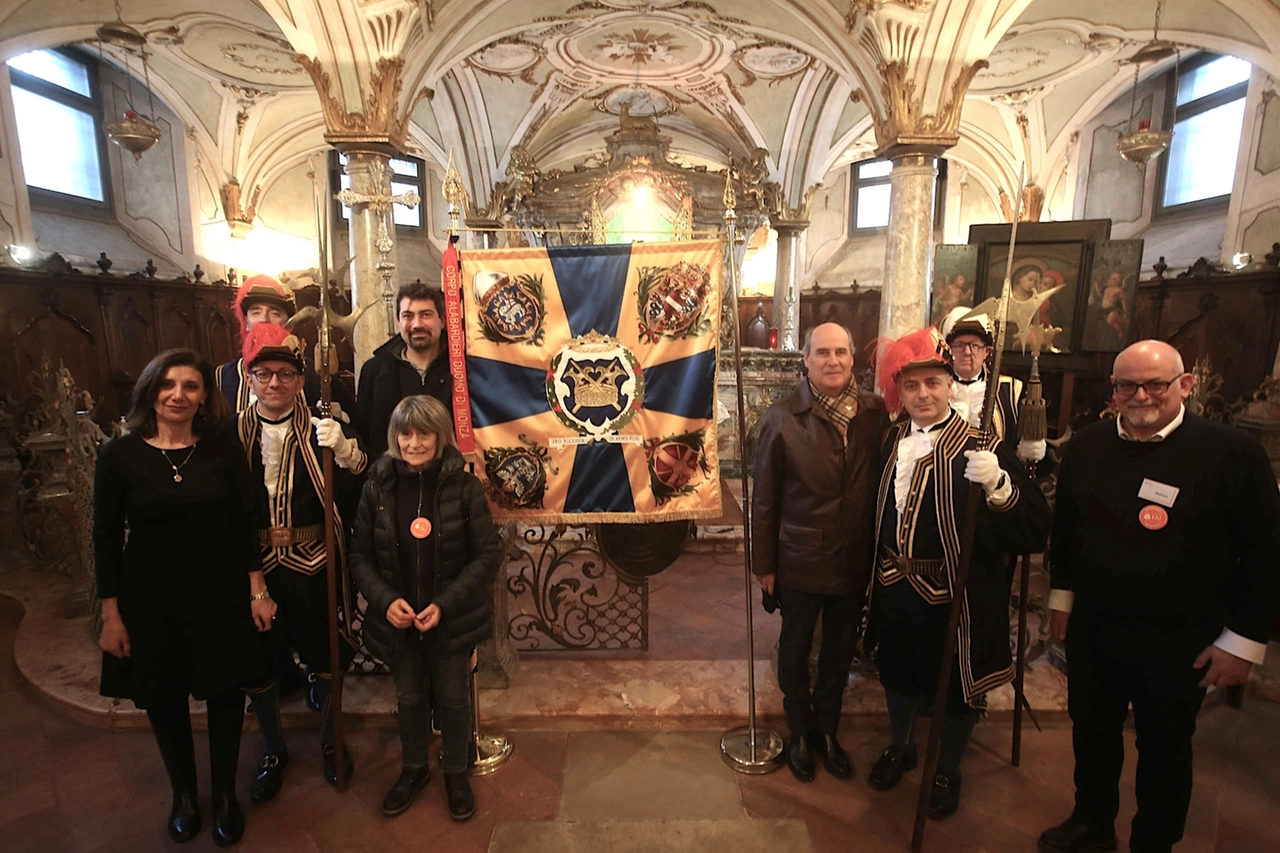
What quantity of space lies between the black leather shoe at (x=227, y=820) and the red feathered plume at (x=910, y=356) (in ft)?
9.68

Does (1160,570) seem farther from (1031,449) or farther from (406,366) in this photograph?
(406,366)

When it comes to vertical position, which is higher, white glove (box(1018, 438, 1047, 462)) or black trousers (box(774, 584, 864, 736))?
white glove (box(1018, 438, 1047, 462))

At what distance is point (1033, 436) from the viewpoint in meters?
2.62

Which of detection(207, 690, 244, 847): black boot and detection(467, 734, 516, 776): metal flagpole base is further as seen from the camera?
detection(467, 734, 516, 776): metal flagpole base

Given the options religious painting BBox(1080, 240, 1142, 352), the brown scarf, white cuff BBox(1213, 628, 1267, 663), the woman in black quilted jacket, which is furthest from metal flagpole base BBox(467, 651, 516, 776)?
religious painting BBox(1080, 240, 1142, 352)

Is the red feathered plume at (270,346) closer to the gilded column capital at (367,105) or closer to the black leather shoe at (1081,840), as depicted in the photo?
the black leather shoe at (1081,840)

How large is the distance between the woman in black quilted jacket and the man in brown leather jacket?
113cm

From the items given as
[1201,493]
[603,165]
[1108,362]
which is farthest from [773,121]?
[1201,493]

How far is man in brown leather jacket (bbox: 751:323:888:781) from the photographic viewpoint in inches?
93.2

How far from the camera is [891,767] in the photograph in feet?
8.39

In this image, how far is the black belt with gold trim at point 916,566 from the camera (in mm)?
2229

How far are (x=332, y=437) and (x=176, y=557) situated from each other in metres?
0.63

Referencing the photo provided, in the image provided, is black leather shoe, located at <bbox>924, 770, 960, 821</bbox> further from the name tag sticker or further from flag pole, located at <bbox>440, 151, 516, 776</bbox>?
flag pole, located at <bbox>440, 151, 516, 776</bbox>

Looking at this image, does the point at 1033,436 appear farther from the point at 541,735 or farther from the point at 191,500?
the point at 191,500
